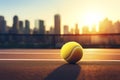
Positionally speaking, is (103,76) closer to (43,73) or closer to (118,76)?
(118,76)

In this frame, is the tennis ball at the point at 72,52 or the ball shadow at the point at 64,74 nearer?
the ball shadow at the point at 64,74

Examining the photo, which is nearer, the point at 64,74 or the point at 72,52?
the point at 64,74

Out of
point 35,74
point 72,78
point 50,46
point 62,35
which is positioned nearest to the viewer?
point 72,78

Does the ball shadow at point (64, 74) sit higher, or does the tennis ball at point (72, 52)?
the tennis ball at point (72, 52)

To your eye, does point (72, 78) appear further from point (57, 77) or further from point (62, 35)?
point (62, 35)

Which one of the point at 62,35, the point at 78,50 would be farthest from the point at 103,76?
the point at 62,35

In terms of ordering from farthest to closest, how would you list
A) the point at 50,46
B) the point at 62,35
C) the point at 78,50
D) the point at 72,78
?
the point at 62,35 < the point at 50,46 < the point at 78,50 < the point at 72,78

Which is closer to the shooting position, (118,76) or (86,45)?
(118,76)

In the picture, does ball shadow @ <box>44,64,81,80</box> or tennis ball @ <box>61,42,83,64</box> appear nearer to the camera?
ball shadow @ <box>44,64,81,80</box>

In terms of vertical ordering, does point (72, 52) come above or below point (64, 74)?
above

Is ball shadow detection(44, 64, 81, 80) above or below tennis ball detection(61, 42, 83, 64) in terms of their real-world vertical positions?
below
